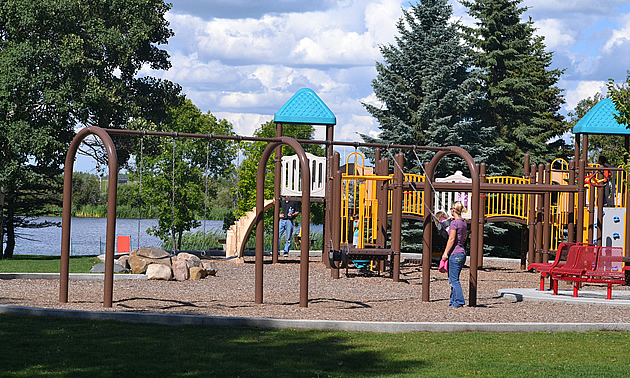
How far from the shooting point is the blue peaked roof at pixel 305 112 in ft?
68.9

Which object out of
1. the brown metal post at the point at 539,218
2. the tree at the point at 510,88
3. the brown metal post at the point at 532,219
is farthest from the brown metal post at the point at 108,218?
the tree at the point at 510,88

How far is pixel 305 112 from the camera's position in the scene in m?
21.2

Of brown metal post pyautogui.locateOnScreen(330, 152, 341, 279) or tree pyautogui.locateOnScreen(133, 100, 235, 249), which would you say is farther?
tree pyautogui.locateOnScreen(133, 100, 235, 249)

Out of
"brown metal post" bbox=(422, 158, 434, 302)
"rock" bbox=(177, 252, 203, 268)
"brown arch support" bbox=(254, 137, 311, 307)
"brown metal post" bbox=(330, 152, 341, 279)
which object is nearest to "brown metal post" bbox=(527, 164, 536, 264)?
"brown metal post" bbox=(330, 152, 341, 279)

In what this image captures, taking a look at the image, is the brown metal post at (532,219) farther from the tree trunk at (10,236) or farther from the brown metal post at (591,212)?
the tree trunk at (10,236)

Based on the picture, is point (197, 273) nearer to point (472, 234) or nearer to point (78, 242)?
point (472, 234)

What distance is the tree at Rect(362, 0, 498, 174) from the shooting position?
3125cm

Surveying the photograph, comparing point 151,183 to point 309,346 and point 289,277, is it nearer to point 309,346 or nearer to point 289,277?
point 289,277

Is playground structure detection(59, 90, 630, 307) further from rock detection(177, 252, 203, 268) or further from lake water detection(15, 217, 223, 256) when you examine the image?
lake water detection(15, 217, 223, 256)

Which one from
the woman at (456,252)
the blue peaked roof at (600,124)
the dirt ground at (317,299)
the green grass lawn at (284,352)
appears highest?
the blue peaked roof at (600,124)

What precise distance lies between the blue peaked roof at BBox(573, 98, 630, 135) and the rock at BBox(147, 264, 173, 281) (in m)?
11.3

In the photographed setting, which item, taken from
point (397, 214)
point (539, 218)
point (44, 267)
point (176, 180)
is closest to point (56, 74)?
point (176, 180)

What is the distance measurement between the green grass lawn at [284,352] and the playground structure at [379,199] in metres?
2.24

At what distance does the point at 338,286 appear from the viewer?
15.0 metres
